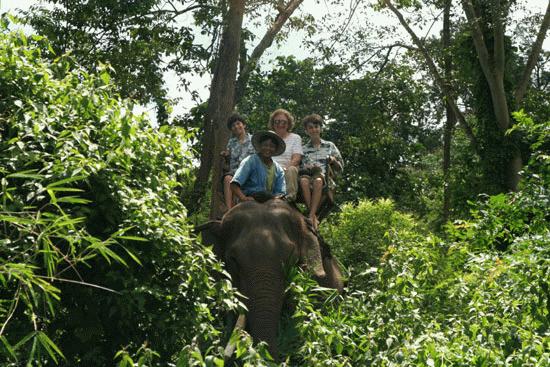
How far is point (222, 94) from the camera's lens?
632 inches

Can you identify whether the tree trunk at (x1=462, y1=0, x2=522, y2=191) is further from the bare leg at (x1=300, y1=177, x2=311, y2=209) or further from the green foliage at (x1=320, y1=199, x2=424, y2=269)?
the bare leg at (x1=300, y1=177, x2=311, y2=209)

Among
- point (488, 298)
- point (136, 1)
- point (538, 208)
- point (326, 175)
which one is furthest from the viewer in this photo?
point (136, 1)

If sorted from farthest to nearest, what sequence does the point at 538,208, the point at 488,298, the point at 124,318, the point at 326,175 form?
the point at 326,175 < the point at 538,208 < the point at 488,298 < the point at 124,318

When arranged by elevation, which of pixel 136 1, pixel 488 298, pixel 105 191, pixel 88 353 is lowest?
pixel 88 353

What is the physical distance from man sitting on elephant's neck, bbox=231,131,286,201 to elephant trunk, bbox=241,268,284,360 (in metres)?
1.00

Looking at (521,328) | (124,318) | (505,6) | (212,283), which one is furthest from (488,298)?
(505,6)

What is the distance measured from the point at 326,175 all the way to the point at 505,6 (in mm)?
8492

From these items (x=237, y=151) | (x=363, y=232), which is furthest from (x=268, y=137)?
(x=363, y=232)

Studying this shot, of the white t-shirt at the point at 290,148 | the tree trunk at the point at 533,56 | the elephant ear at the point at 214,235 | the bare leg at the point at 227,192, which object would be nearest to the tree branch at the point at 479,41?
the tree trunk at the point at 533,56

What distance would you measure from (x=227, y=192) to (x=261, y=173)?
2.78ft

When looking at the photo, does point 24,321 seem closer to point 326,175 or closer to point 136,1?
point 326,175

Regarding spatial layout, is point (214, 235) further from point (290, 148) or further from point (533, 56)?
point (533, 56)

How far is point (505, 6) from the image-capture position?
1756 centimetres

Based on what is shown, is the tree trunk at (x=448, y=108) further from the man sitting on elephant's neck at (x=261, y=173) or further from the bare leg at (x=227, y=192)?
the man sitting on elephant's neck at (x=261, y=173)
